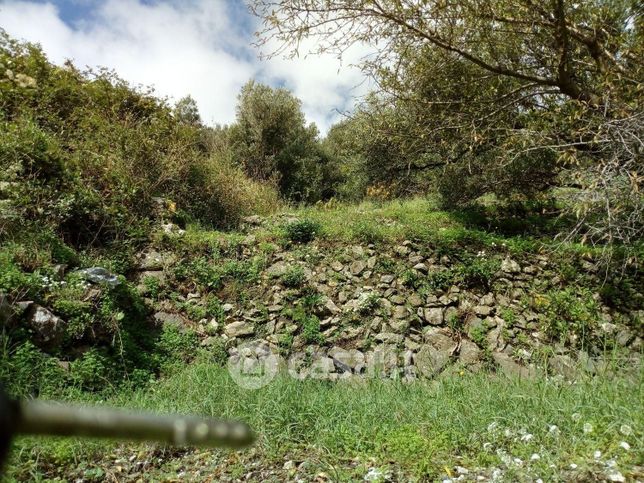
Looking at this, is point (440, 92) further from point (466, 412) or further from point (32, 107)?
point (32, 107)

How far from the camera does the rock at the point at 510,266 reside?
22.9ft

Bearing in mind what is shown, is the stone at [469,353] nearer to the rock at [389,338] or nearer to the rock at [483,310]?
the rock at [483,310]

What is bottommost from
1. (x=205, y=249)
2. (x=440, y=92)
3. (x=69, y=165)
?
(x=205, y=249)

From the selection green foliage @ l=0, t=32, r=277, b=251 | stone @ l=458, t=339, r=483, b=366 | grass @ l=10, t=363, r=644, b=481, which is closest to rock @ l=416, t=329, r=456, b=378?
stone @ l=458, t=339, r=483, b=366

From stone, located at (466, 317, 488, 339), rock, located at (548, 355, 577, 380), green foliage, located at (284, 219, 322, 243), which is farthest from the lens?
green foliage, located at (284, 219, 322, 243)

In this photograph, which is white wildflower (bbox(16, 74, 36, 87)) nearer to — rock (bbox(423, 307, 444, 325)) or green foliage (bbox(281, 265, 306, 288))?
green foliage (bbox(281, 265, 306, 288))

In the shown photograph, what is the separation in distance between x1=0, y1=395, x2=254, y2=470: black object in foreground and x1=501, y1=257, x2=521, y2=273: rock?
730cm

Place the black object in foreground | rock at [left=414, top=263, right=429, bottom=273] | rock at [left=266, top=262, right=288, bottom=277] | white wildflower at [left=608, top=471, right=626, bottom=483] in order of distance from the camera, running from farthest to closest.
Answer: rock at [left=414, top=263, right=429, bottom=273]
rock at [left=266, top=262, right=288, bottom=277]
white wildflower at [left=608, top=471, right=626, bottom=483]
the black object in foreground

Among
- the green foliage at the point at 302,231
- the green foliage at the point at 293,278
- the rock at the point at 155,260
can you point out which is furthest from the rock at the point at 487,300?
the rock at the point at 155,260

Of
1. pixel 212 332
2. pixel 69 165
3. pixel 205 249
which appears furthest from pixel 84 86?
pixel 212 332

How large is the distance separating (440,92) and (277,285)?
12.4ft

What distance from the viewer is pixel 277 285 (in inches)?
264

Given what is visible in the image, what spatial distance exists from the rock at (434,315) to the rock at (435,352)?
0.49ft

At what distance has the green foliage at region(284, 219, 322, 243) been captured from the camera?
25.3ft
